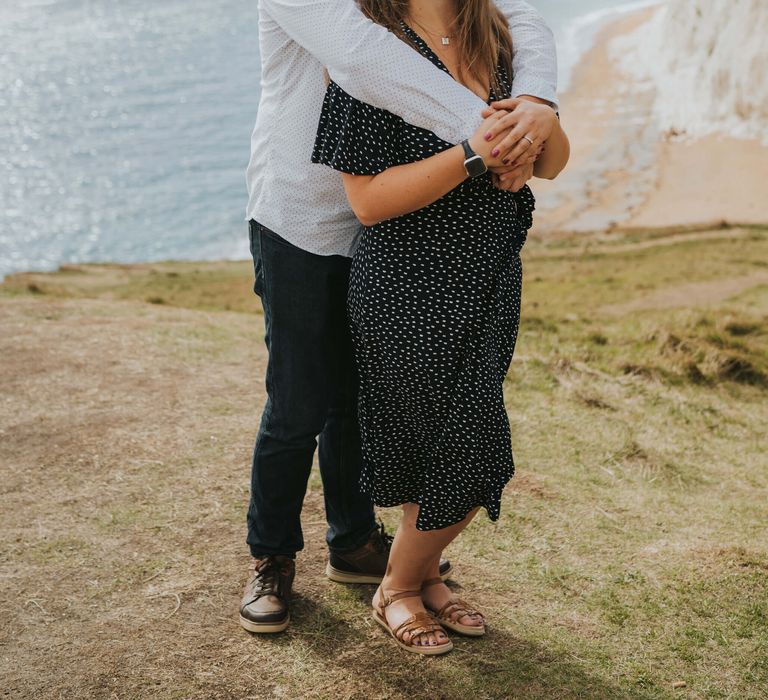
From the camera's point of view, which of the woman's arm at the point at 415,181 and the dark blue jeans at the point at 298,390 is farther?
the dark blue jeans at the point at 298,390

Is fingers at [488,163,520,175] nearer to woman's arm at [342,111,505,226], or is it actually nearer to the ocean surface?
woman's arm at [342,111,505,226]

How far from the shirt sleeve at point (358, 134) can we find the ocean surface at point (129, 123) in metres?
29.6

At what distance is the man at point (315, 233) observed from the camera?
90.1 inches

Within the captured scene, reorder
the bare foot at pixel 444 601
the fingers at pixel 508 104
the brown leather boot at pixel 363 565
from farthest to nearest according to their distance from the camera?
1. the brown leather boot at pixel 363 565
2. the bare foot at pixel 444 601
3. the fingers at pixel 508 104

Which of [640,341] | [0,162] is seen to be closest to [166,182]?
[0,162]

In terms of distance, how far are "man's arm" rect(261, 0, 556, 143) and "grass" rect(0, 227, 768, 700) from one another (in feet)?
5.50

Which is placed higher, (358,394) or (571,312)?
(358,394)

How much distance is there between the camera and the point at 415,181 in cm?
230

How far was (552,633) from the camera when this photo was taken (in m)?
2.95

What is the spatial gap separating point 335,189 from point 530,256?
52.9 feet

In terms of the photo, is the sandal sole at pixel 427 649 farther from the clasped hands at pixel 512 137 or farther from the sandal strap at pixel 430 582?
the clasped hands at pixel 512 137

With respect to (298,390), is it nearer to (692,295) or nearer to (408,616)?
(408,616)

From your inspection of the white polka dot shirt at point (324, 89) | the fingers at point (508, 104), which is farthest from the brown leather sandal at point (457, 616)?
the fingers at point (508, 104)

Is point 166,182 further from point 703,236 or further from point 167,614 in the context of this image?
point 167,614
